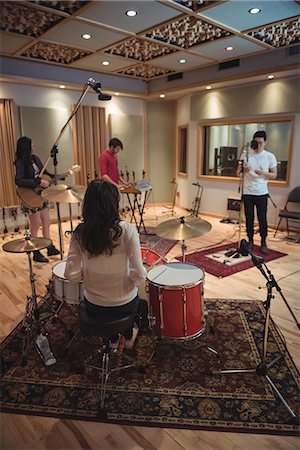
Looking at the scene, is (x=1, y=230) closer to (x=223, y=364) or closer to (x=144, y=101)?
(x=144, y=101)

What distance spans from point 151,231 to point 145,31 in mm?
2919

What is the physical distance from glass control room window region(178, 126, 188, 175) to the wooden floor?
338cm

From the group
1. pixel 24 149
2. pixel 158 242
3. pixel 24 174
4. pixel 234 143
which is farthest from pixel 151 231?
pixel 234 143

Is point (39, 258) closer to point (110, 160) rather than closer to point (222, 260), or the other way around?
point (110, 160)

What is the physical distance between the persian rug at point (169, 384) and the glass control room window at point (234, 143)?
4021mm

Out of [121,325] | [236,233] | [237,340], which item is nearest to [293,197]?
[236,233]

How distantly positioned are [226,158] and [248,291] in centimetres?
392

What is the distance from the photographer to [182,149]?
756 cm

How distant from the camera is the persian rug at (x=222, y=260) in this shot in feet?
12.4

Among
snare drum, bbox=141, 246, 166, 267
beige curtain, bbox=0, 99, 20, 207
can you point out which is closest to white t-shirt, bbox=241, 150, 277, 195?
snare drum, bbox=141, 246, 166, 267

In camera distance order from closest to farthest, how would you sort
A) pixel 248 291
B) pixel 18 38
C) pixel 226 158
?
1. pixel 248 291
2. pixel 18 38
3. pixel 226 158

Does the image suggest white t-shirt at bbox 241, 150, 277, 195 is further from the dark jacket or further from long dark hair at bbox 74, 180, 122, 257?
long dark hair at bbox 74, 180, 122, 257

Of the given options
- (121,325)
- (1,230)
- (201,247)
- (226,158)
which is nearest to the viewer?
(121,325)

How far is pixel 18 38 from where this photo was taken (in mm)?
4207
